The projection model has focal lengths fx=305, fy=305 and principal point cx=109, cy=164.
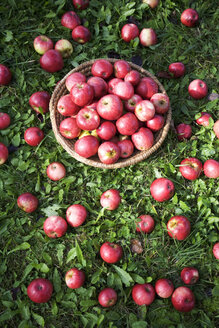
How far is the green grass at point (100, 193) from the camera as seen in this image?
2.98 meters

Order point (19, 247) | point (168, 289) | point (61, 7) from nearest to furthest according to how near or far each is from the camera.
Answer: point (168, 289)
point (19, 247)
point (61, 7)

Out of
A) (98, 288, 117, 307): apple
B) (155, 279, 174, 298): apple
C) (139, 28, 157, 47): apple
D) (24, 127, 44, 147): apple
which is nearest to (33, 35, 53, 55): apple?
(24, 127, 44, 147): apple

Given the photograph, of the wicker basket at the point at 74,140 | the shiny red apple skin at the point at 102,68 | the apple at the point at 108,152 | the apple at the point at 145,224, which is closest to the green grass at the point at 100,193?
the apple at the point at 145,224

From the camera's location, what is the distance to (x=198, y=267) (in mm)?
3193

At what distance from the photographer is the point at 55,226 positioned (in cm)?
316

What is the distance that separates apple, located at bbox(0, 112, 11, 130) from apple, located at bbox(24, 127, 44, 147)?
0.92 feet

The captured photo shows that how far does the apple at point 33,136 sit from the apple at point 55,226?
0.95 meters

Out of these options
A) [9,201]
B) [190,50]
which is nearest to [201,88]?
[190,50]

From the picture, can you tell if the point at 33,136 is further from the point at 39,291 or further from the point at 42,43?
the point at 39,291

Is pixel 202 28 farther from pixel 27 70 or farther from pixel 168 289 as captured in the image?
pixel 168 289

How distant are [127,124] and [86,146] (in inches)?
19.9

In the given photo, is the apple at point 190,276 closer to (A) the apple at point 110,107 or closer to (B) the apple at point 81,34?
(A) the apple at point 110,107

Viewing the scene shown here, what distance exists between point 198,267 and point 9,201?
7.12 ft

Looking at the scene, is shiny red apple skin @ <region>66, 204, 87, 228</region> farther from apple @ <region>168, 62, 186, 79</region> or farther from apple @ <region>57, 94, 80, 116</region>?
apple @ <region>168, 62, 186, 79</region>
